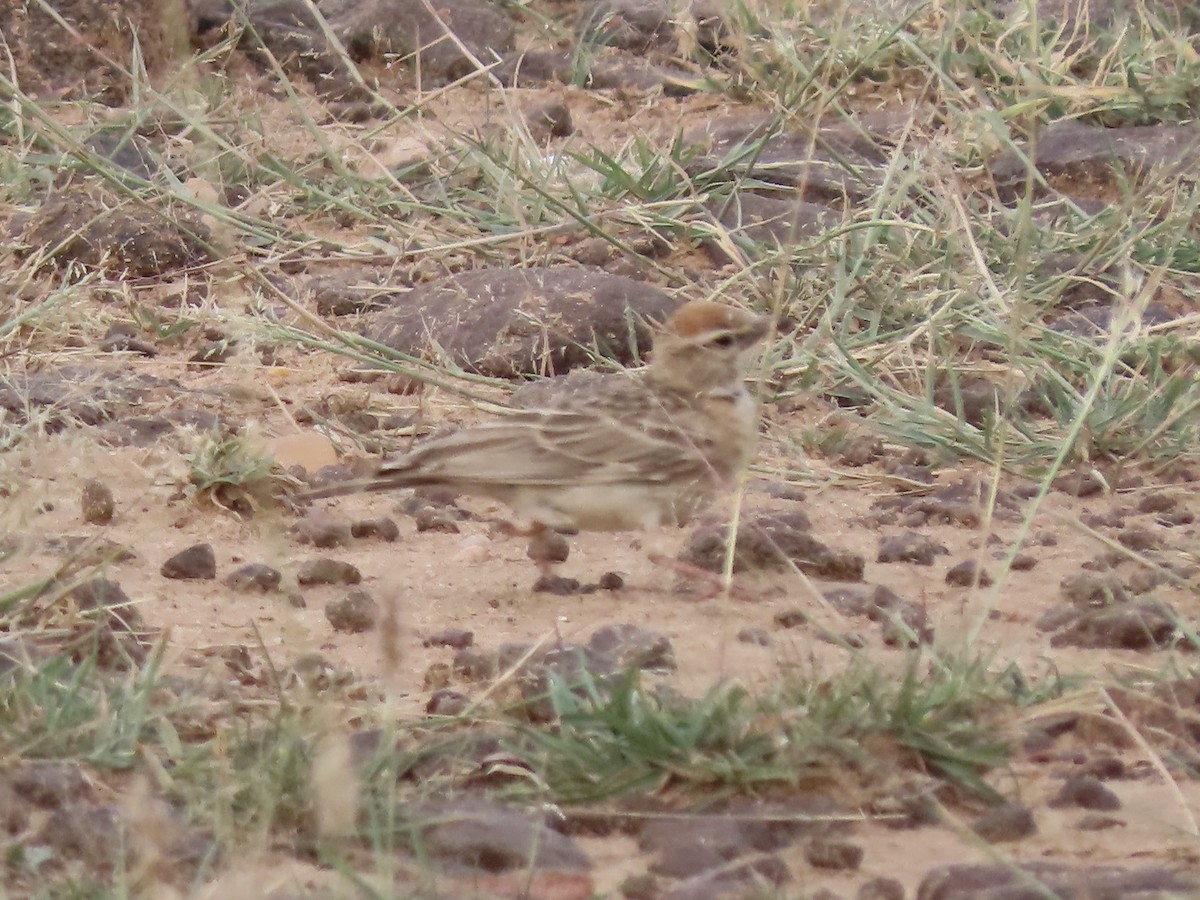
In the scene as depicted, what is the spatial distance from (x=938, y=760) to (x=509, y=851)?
78cm

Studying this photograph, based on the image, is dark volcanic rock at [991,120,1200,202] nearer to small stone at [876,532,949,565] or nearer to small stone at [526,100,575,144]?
small stone at [526,100,575,144]

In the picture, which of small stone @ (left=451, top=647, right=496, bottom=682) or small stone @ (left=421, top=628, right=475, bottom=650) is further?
small stone @ (left=421, top=628, right=475, bottom=650)

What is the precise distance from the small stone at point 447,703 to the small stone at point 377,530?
145 centimetres

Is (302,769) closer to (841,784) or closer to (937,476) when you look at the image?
(841,784)

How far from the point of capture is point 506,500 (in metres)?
4.89

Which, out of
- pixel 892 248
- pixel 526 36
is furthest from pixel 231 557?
pixel 526 36

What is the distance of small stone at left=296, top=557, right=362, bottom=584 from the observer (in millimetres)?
4641

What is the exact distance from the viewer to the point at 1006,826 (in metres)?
3.09

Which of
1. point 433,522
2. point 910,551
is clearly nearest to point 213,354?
point 433,522

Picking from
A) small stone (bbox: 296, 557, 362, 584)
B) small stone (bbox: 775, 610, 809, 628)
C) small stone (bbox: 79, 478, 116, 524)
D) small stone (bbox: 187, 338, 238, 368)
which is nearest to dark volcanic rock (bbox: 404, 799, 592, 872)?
small stone (bbox: 775, 610, 809, 628)

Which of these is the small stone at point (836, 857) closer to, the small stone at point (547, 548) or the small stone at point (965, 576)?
the small stone at point (965, 576)

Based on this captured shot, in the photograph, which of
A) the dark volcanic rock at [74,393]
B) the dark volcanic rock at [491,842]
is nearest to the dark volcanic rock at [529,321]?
the dark volcanic rock at [74,393]

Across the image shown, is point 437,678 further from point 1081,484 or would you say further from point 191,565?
point 1081,484

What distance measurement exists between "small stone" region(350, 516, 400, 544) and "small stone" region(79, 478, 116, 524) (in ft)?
2.01
